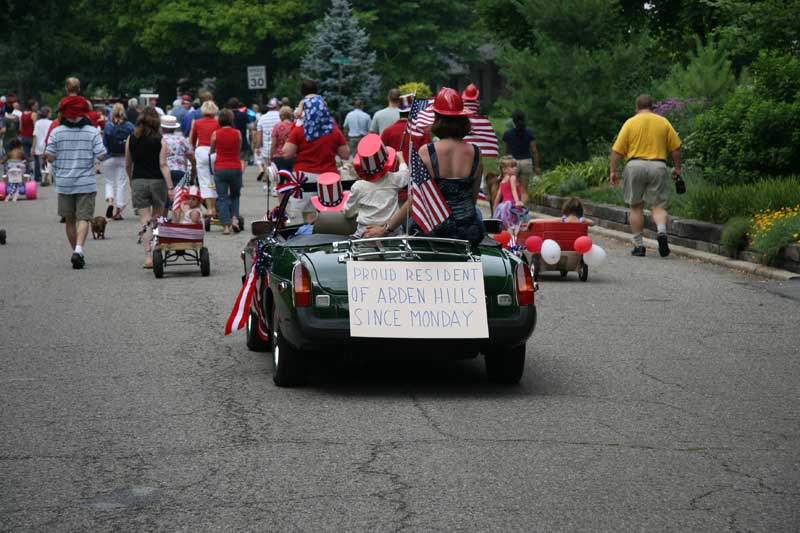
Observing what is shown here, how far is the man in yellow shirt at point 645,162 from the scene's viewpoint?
18438 mm

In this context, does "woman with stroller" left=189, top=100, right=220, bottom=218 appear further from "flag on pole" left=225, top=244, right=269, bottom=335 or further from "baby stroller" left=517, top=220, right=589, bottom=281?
"flag on pole" left=225, top=244, right=269, bottom=335

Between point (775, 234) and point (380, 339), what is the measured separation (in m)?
8.57

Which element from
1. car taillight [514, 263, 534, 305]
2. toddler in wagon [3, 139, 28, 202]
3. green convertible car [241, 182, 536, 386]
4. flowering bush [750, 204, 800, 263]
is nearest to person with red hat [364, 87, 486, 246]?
green convertible car [241, 182, 536, 386]

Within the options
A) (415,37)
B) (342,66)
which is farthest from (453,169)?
(415,37)

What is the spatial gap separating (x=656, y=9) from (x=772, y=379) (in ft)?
96.9

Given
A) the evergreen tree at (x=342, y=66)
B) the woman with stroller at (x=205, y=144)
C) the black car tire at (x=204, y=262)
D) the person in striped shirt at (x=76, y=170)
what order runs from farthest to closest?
1. the evergreen tree at (x=342, y=66)
2. the woman with stroller at (x=205, y=144)
3. the person in striped shirt at (x=76, y=170)
4. the black car tire at (x=204, y=262)

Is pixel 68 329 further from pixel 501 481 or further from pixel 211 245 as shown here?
pixel 211 245

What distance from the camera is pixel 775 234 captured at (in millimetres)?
15930

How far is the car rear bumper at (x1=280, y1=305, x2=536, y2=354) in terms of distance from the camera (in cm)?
851

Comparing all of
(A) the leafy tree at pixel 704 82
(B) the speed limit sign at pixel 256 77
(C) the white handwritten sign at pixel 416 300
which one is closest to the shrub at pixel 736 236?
(C) the white handwritten sign at pixel 416 300

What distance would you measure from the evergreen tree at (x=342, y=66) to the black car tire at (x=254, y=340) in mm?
47538

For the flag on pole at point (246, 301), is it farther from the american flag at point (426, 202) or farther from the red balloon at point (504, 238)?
the red balloon at point (504, 238)

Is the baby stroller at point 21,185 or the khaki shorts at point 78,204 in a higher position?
the khaki shorts at point 78,204

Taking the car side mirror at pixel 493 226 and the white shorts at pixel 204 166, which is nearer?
the car side mirror at pixel 493 226
